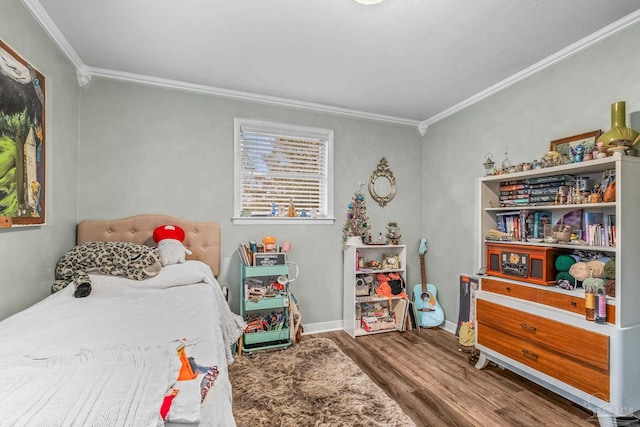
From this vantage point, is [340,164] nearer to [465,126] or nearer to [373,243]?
[373,243]

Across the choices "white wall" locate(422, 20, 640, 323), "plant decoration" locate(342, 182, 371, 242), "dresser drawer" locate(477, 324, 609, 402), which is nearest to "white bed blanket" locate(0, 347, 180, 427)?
Result: "dresser drawer" locate(477, 324, 609, 402)

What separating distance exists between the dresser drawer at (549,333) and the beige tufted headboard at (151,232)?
2.51m

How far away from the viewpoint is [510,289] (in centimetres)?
234

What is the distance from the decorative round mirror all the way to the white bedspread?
2.29 metres

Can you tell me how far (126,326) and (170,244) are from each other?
1.25 meters

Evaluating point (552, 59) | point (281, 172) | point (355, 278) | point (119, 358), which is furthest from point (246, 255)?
point (552, 59)

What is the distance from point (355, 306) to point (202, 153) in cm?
234

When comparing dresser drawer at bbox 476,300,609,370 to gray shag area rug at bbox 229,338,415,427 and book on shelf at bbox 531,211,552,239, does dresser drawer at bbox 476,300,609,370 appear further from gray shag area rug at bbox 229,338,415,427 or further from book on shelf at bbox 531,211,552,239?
gray shag area rug at bbox 229,338,415,427

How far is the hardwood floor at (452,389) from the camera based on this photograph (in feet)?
6.19

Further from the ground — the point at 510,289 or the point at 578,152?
the point at 578,152

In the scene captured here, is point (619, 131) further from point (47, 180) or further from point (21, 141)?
point (47, 180)

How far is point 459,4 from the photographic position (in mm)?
1832

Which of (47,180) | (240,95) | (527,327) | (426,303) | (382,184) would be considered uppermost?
(240,95)

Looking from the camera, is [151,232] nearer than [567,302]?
No
